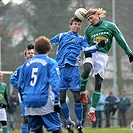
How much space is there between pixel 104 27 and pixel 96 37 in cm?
31

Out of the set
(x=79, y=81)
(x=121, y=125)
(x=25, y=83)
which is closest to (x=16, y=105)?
(x=121, y=125)

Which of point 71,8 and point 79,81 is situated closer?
point 79,81

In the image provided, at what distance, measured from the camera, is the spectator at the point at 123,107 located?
3075cm

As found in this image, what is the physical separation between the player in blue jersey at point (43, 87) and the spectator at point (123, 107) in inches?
771

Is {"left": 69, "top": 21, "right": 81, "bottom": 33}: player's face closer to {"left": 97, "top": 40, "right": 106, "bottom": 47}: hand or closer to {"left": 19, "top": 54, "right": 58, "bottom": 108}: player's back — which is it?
{"left": 97, "top": 40, "right": 106, "bottom": 47}: hand

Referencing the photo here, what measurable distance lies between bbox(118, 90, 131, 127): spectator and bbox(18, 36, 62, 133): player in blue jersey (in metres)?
19.6

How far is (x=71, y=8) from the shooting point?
3388cm

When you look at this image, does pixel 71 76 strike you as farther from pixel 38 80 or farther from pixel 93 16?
pixel 38 80

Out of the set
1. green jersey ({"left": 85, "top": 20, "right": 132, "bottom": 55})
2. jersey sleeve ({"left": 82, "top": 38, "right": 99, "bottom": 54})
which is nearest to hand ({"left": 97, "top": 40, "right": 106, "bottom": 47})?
jersey sleeve ({"left": 82, "top": 38, "right": 99, "bottom": 54})

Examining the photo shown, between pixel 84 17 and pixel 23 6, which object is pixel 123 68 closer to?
pixel 23 6

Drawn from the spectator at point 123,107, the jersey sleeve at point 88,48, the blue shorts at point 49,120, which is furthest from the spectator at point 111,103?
the blue shorts at point 49,120

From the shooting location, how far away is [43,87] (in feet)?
36.4

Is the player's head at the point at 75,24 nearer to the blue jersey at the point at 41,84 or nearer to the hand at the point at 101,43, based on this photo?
the hand at the point at 101,43

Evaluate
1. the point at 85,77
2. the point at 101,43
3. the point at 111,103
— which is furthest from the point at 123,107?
the point at 101,43
